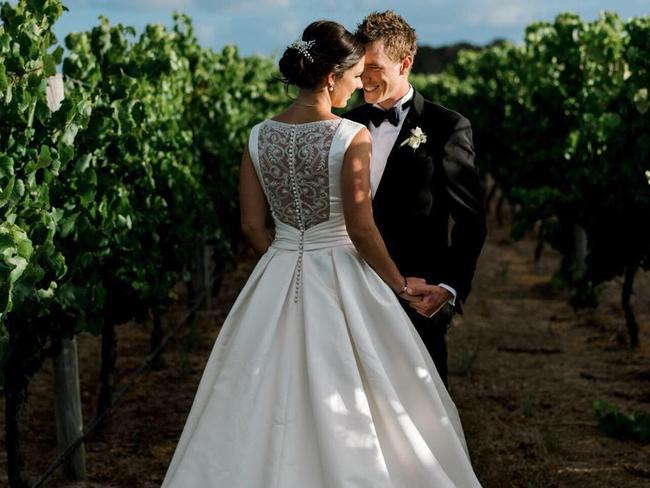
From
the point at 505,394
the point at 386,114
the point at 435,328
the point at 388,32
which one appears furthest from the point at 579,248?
the point at 388,32

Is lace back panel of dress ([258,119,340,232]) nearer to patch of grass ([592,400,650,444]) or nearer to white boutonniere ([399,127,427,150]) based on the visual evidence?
white boutonniere ([399,127,427,150])

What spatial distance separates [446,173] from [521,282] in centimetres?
908

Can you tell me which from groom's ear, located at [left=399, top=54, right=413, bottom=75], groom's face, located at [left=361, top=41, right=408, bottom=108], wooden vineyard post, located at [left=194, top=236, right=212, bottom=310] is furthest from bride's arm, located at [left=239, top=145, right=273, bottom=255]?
wooden vineyard post, located at [left=194, top=236, right=212, bottom=310]

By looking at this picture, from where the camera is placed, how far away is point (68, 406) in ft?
18.2

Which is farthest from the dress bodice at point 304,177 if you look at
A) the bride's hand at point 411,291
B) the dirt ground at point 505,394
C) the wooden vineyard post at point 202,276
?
the wooden vineyard post at point 202,276

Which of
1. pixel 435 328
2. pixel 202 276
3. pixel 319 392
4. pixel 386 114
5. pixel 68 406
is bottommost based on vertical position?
pixel 68 406

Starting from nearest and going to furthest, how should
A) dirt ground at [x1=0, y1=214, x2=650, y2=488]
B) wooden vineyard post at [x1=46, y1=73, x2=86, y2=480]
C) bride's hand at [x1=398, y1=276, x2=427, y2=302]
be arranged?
bride's hand at [x1=398, y1=276, x2=427, y2=302] < wooden vineyard post at [x1=46, y1=73, x2=86, y2=480] < dirt ground at [x1=0, y1=214, x2=650, y2=488]

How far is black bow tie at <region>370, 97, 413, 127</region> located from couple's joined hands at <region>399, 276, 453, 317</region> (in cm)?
68

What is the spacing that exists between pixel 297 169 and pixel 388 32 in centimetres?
69

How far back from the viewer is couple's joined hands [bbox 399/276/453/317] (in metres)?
3.89

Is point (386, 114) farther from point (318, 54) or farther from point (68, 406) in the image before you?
point (68, 406)

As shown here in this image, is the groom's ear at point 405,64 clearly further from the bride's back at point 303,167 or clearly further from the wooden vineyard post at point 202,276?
the wooden vineyard post at point 202,276

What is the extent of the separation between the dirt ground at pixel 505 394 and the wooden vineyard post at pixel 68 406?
0.35 feet

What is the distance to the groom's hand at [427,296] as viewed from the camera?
390 centimetres
